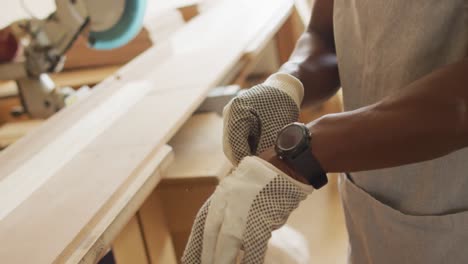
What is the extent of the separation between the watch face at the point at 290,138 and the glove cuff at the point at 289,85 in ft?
0.47

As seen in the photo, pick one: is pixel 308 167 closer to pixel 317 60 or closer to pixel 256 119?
pixel 256 119

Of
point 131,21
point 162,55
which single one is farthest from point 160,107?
point 162,55

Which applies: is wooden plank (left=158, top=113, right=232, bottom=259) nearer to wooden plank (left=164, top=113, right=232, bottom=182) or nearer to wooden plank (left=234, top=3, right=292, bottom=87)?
wooden plank (left=164, top=113, right=232, bottom=182)

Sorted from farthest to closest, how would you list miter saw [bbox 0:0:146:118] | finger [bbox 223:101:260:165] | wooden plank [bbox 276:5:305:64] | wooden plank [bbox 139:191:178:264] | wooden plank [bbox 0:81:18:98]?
wooden plank [bbox 276:5:305:64] < wooden plank [bbox 0:81:18:98] < miter saw [bbox 0:0:146:118] < wooden plank [bbox 139:191:178:264] < finger [bbox 223:101:260:165]

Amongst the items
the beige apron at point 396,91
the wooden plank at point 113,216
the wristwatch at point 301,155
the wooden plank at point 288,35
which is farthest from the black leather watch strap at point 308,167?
the wooden plank at point 288,35

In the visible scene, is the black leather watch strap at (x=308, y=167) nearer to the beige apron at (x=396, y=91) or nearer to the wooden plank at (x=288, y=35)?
the beige apron at (x=396, y=91)

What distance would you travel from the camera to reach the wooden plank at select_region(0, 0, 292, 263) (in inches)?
31.9

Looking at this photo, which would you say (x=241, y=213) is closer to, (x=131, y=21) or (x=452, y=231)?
(x=452, y=231)

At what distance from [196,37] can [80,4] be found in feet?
1.84

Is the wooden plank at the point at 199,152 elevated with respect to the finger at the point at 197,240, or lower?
lower

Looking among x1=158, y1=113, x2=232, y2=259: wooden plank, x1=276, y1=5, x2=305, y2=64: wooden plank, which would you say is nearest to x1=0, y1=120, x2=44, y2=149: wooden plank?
x1=158, y1=113, x2=232, y2=259: wooden plank

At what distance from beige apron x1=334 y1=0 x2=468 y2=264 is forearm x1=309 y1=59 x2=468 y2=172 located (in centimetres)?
15

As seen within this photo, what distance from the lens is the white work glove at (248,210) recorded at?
0.54 meters

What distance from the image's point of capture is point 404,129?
1.70 feet
